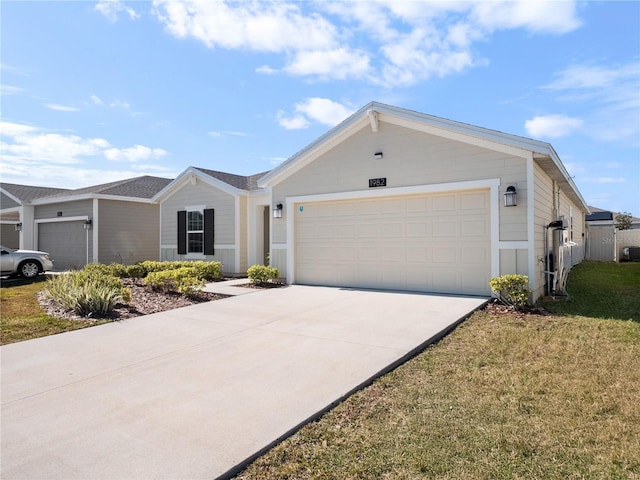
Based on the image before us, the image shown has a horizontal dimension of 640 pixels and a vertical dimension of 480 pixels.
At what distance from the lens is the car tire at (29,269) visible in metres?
13.4

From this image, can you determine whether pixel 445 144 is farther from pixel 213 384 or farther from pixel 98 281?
pixel 98 281

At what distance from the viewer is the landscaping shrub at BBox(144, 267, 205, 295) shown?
8797 mm

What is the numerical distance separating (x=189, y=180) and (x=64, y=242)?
768 centimetres

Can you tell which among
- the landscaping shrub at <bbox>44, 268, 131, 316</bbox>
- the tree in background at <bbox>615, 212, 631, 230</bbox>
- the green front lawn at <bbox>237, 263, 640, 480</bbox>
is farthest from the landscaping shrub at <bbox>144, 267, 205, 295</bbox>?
the tree in background at <bbox>615, 212, 631, 230</bbox>

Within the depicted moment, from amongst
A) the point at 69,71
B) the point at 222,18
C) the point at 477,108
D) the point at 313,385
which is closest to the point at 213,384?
the point at 313,385

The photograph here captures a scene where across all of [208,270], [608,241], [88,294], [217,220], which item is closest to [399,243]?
[208,270]

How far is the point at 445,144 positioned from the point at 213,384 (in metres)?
7.05

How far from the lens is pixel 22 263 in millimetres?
13344

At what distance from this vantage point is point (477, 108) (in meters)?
11.8

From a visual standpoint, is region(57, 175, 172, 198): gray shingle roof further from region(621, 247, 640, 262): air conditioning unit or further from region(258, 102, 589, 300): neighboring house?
region(621, 247, 640, 262): air conditioning unit

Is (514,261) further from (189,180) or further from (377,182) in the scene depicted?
(189,180)

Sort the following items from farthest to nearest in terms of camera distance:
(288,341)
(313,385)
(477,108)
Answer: (477,108), (288,341), (313,385)

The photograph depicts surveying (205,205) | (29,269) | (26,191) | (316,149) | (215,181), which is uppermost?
(26,191)

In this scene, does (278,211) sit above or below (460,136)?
below
